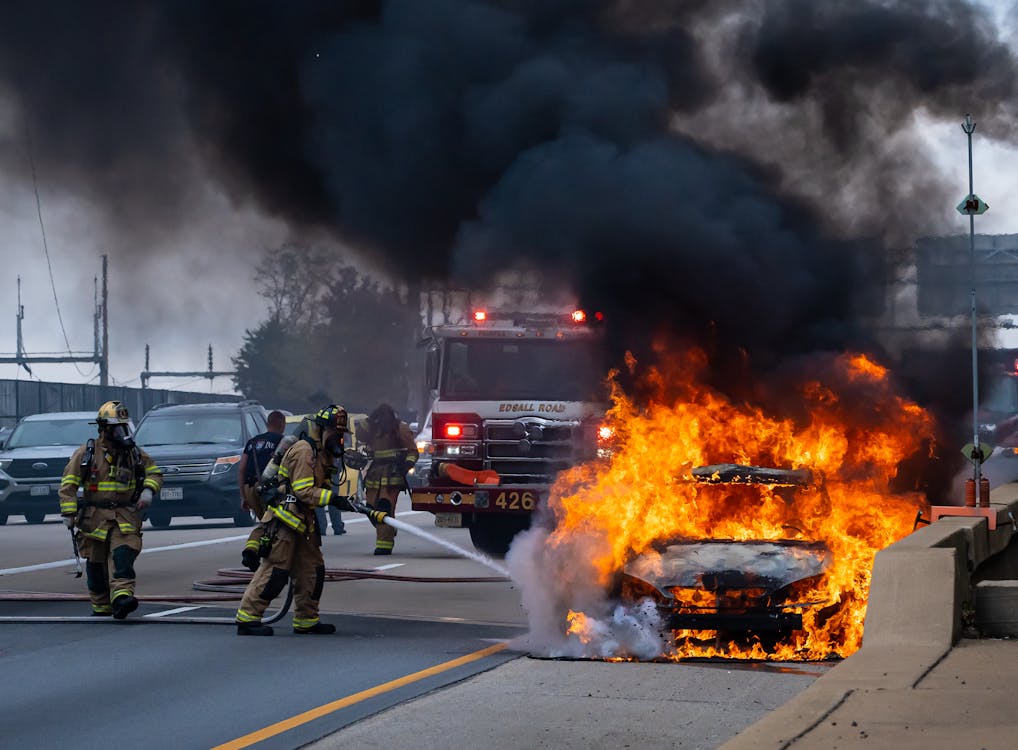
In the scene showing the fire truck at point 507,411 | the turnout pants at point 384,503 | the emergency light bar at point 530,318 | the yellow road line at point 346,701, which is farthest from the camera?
the turnout pants at point 384,503

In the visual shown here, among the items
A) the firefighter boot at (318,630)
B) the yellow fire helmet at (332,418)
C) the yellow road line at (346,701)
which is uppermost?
Result: the yellow fire helmet at (332,418)

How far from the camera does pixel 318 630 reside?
11.2 metres

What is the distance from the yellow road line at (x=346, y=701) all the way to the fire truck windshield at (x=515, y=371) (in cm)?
674

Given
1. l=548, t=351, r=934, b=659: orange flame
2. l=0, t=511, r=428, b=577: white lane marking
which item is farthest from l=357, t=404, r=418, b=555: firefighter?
l=548, t=351, r=934, b=659: orange flame

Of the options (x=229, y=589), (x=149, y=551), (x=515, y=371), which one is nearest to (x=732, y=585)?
(x=229, y=589)

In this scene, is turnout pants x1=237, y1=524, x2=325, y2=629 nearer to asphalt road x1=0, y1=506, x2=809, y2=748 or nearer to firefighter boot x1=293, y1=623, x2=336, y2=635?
firefighter boot x1=293, y1=623, x2=336, y2=635

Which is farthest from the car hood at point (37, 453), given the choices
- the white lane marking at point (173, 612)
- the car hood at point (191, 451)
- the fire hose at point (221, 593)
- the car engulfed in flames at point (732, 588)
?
the car engulfed in flames at point (732, 588)

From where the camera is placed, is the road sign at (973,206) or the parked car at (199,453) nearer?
the road sign at (973,206)

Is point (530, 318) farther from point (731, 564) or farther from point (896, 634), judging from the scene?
point (896, 634)

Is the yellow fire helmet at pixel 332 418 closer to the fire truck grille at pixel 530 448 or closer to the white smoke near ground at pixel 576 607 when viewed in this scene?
the white smoke near ground at pixel 576 607

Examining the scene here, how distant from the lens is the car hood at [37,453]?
25.9 metres

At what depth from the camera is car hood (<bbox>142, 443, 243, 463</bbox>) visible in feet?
80.5

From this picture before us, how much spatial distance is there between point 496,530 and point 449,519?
0.72 metres

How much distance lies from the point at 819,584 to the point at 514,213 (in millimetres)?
7510
